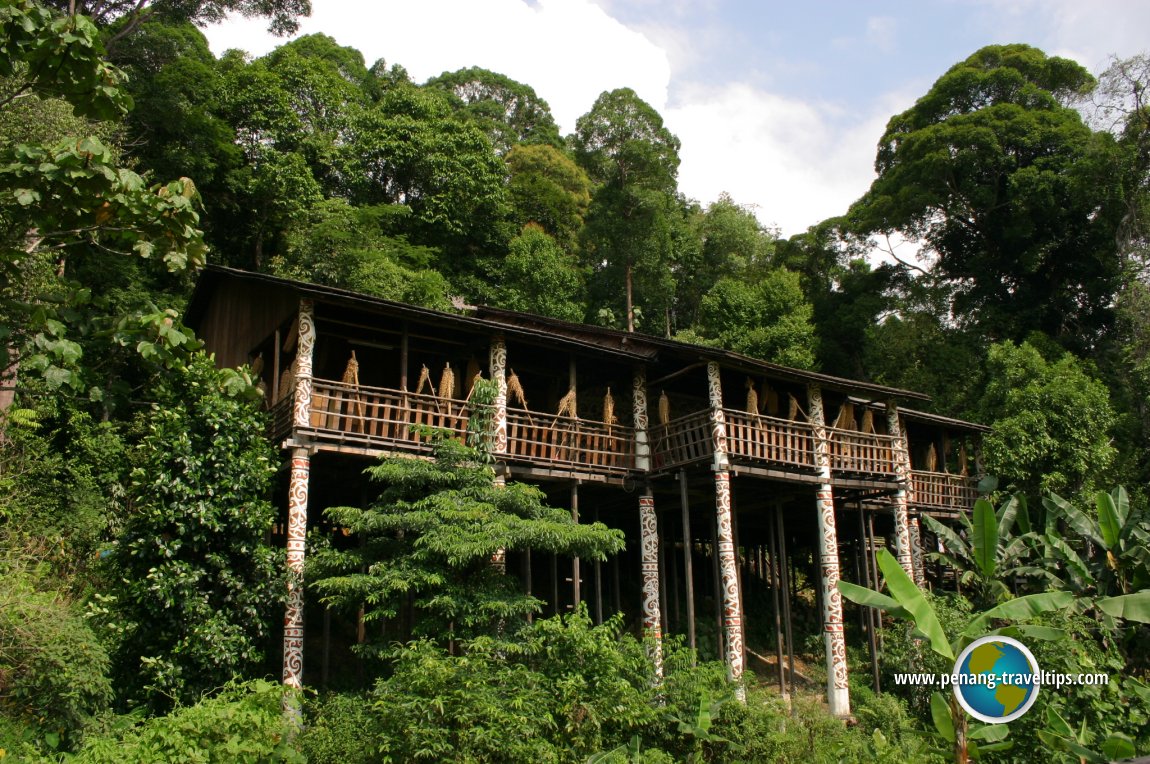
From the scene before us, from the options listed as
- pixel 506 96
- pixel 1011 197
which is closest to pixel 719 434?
pixel 1011 197

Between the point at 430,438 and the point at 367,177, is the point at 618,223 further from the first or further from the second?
the point at 430,438

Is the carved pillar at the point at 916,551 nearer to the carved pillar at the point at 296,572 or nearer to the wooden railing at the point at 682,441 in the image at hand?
the wooden railing at the point at 682,441

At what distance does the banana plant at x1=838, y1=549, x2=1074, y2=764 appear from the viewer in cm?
842

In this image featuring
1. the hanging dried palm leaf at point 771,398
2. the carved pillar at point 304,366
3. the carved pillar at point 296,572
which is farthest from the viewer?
the hanging dried palm leaf at point 771,398

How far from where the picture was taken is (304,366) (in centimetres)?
1342

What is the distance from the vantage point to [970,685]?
26.2 ft

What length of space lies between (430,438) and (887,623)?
11.6 meters

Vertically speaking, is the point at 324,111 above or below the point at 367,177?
above

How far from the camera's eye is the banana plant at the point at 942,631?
8.42m

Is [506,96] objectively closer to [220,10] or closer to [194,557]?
[220,10]

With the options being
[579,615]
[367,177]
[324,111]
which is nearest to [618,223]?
[367,177]

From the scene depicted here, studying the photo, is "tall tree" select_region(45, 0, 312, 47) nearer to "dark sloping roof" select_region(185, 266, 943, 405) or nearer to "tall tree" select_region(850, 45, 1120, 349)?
"dark sloping roof" select_region(185, 266, 943, 405)

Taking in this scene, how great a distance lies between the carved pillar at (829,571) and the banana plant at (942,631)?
5.61 m

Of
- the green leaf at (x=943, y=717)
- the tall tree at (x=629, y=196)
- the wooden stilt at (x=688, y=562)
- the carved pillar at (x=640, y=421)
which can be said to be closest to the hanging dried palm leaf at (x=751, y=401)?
the wooden stilt at (x=688, y=562)
